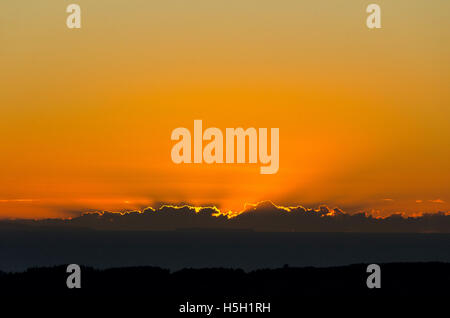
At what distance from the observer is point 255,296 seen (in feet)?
106

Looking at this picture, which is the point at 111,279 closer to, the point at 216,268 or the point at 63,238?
the point at 216,268

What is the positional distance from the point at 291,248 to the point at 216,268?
29.0 m

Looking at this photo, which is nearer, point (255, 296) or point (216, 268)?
point (255, 296)

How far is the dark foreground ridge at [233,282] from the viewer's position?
33438 mm

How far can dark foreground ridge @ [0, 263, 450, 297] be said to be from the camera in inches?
1316

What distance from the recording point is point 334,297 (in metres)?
32.2

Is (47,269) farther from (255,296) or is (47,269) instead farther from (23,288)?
(255,296)

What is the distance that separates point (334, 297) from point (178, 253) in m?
19.0

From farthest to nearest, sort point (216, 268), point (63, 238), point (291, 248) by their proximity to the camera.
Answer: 1. point (291, 248)
2. point (63, 238)
3. point (216, 268)

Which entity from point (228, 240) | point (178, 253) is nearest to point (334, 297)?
point (178, 253)

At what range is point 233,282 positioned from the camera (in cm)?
3478
